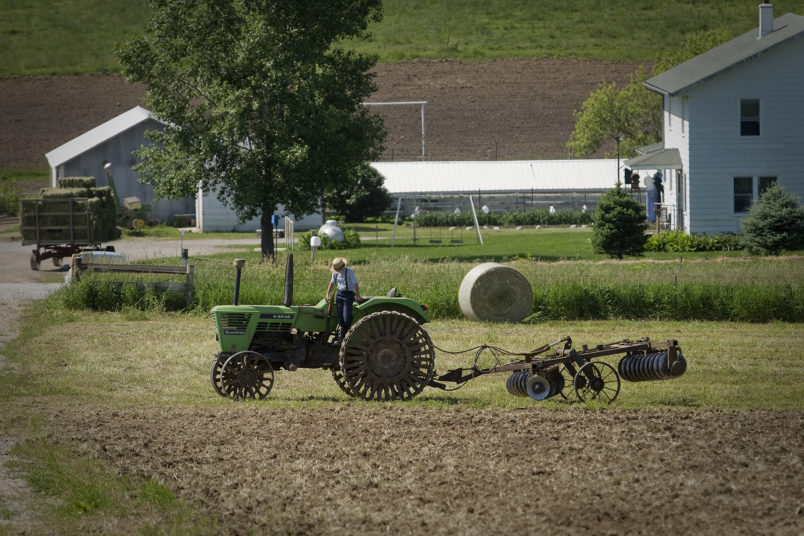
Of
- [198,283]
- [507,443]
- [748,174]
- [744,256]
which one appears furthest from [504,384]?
[748,174]

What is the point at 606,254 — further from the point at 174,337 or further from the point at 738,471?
the point at 738,471

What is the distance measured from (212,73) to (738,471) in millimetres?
30223

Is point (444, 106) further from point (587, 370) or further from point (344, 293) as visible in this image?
point (587, 370)

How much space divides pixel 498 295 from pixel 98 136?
135ft

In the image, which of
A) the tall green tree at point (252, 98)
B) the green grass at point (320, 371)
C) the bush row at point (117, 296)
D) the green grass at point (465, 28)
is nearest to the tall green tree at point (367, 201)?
the tall green tree at point (252, 98)

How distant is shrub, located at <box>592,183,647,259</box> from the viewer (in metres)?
36.2

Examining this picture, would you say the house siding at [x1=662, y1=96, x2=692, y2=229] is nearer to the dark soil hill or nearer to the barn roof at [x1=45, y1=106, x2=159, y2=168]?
the barn roof at [x1=45, y1=106, x2=159, y2=168]

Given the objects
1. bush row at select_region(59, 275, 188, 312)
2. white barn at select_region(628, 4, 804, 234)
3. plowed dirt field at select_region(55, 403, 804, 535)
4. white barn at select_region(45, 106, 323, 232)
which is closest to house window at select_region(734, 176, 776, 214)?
white barn at select_region(628, 4, 804, 234)

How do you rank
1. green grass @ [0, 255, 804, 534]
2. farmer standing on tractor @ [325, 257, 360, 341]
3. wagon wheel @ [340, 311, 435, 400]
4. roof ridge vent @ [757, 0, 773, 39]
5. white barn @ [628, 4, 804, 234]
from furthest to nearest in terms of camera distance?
roof ridge vent @ [757, 0, 773, 39], white barn @ [628, 4, 804, 234], farmer standing on tractor @ [325, 257, 360, 341], wagon wheel @ [340, 311, 435, 400], green grass @ [0, 255, 804, 534]

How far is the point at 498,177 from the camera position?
68.9 metres

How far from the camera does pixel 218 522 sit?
9445 millimetres

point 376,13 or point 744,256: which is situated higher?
point 376,13

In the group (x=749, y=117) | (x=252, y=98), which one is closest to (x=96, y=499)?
(x=252, y=98)

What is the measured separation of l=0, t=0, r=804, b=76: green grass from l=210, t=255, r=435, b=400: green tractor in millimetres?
104204
